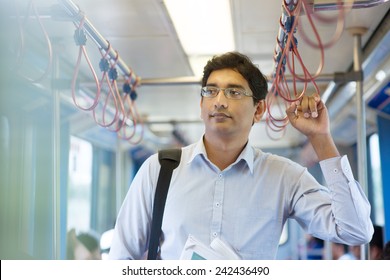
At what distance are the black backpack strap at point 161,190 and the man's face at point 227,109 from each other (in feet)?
0.49

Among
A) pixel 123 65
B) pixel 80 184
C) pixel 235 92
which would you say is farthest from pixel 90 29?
pixel 80 184

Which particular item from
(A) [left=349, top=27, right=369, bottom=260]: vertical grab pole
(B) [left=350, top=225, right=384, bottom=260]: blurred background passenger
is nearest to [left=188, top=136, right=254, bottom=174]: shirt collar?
(A) [left=349, top=27, right=369, bottom=260]: vertical grab pole

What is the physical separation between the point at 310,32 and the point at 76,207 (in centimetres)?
315

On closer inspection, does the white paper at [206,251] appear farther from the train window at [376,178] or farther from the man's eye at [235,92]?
the train window at [376,178]

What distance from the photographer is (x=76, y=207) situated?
16.3 ft

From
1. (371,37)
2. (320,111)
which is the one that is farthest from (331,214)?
(371,37)

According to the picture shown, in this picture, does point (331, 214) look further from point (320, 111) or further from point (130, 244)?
point (130, 244)

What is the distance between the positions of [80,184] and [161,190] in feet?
12.0

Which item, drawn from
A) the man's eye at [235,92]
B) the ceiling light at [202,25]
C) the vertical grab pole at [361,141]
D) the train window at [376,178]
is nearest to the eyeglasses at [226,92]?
the man's eye at [235,92]

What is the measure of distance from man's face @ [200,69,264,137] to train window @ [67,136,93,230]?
10.4 feet

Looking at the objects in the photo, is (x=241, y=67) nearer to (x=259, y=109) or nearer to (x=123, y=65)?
(x=259, y=109)

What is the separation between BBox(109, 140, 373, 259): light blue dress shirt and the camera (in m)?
1.49

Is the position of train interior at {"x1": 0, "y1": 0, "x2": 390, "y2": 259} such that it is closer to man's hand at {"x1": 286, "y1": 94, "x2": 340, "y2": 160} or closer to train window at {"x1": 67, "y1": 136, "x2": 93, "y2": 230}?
man's hand at {"x1": 286, "y1": 94, "x2": 340, "y2": 160}

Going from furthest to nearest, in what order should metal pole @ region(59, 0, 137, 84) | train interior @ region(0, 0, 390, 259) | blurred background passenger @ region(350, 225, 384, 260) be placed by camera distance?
1. blurred background passenger @ region(350, 225, 384, 260)
2. train interior @ region(0, 0, 390, 259)
3. metal pole @ region(59, 0, 137, 84)
